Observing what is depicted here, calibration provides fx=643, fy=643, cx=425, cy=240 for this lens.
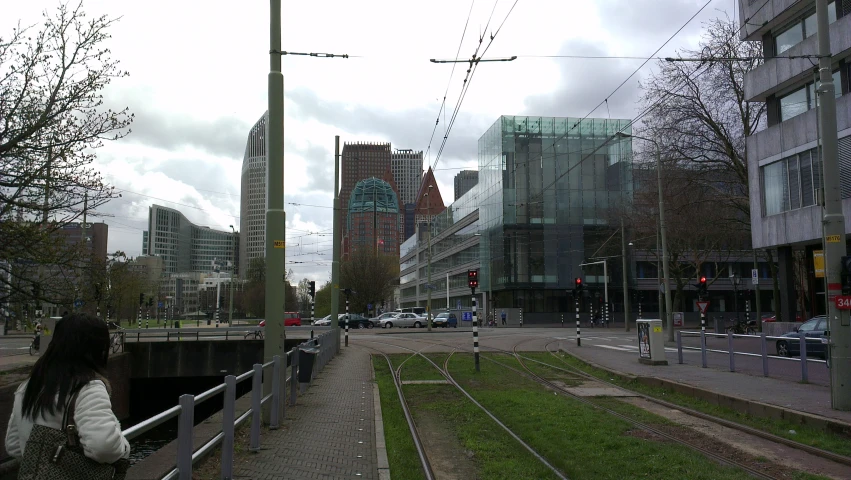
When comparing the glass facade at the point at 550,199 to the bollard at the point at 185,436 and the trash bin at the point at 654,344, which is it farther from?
the bollard at the point at 185,436

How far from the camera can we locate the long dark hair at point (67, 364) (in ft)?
9.57

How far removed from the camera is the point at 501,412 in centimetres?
1157

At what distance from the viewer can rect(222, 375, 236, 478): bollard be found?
21.4 ft

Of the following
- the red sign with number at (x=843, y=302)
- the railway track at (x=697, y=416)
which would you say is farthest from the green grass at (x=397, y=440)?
the red sign with number at (x=843, y=302)

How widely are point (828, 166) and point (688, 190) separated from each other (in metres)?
24.1

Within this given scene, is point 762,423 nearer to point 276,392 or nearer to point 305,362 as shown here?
point 276,392

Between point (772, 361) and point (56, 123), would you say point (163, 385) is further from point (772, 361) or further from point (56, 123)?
point (772, 361)

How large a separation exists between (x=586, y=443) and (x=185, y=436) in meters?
5.61

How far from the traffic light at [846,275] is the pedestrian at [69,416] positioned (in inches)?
455

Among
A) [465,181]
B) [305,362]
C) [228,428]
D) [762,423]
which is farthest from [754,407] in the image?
[465,181]

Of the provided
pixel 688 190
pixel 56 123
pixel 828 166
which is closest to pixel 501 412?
pixel 828 166

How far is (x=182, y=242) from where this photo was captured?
488ft

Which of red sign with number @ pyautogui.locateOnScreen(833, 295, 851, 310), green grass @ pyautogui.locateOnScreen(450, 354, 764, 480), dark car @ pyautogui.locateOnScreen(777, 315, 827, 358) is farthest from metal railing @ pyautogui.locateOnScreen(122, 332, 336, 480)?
dark car @ pyautogui.locateOnScreen(777, 315, 827, 358)

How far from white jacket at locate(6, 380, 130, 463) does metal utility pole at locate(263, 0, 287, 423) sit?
686cm
